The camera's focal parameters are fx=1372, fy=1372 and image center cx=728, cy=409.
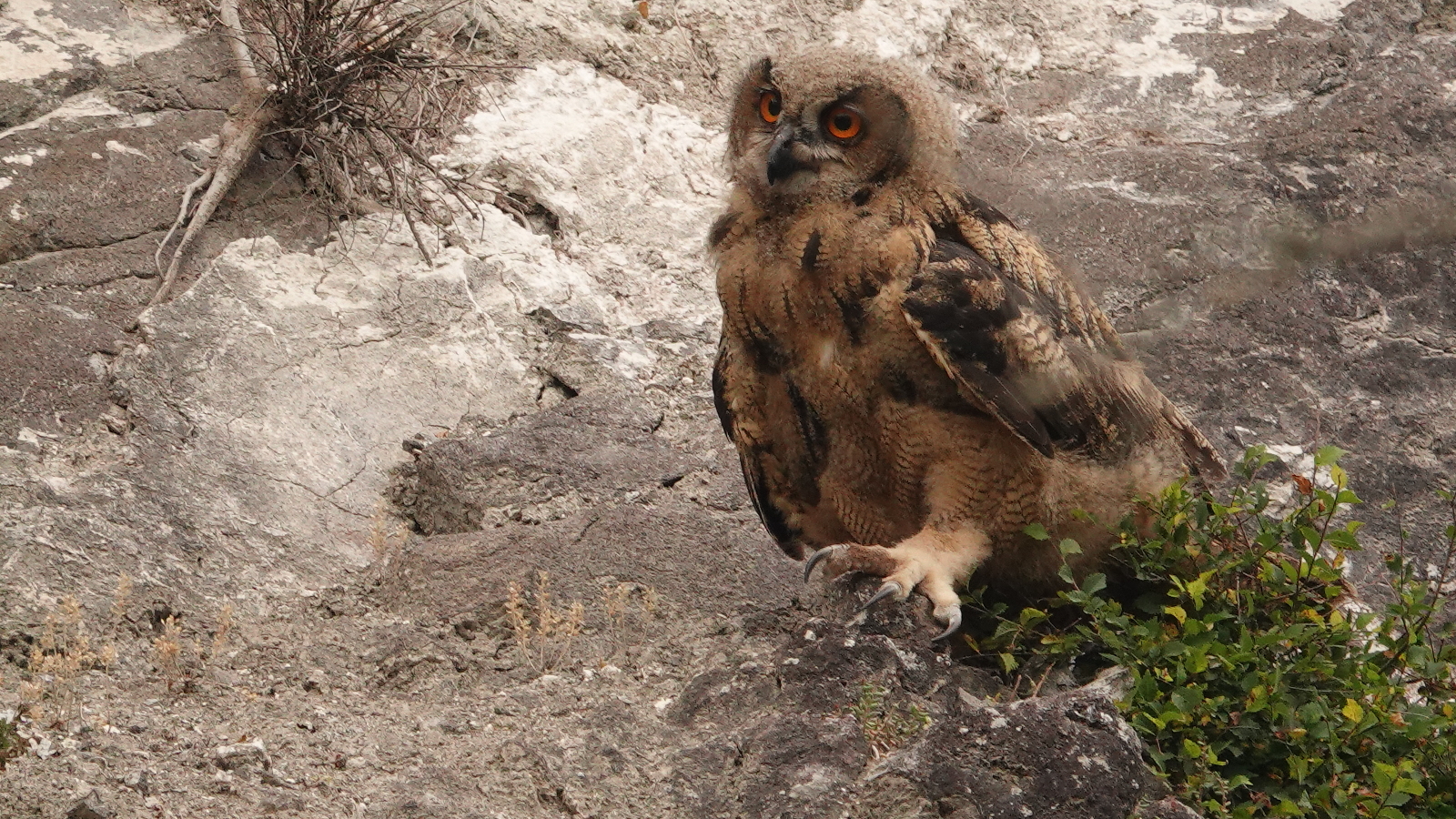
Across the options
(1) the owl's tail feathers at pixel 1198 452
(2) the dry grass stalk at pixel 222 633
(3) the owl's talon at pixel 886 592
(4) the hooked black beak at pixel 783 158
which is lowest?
(2) the dry grass stalk at pixel 222 633

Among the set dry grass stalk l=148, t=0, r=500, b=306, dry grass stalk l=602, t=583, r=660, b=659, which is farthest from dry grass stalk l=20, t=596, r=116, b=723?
dry grass stalk l=148, t=0, r=500, b=306

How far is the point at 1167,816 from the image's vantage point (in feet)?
9.61

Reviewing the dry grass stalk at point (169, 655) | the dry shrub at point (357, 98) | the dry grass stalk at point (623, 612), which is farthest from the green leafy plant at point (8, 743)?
the dry shrub at point (357, 98)

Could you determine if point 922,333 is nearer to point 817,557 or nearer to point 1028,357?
point 1028,357

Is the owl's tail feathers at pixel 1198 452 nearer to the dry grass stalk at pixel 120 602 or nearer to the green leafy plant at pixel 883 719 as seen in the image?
the green leafy plant at pixel 883 719

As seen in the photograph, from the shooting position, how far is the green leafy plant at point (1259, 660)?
3189 millimetres

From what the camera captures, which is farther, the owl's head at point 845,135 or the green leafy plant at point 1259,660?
the owl's head at point 845,135

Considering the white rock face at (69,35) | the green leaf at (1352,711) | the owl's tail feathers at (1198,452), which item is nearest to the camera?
the green leaf at (1352,711)

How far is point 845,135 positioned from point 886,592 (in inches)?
53.7

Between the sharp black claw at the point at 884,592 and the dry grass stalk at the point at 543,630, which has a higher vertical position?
the sharp black claw at the point at 884,592

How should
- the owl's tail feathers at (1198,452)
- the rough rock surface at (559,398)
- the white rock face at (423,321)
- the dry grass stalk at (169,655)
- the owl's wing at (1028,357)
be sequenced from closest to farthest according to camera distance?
the rough rock surface at (559,398), the dry grass stalk at (169,655), the owl's wing at (1028,357), the owl's tail feathers at (1198,452), the white rock face at (423,321)

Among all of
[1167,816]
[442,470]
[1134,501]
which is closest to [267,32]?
[442,470]

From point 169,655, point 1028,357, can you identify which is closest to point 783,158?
point 1028,357

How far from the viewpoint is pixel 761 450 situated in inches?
173
